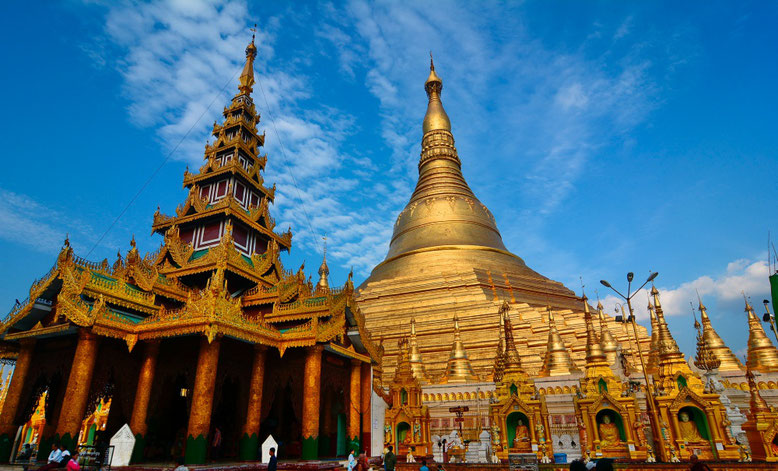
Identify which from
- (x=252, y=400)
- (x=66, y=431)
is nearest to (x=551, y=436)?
(x=252, y=400)

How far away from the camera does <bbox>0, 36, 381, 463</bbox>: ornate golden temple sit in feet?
42.5

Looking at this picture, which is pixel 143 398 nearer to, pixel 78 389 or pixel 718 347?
pixel 78 389

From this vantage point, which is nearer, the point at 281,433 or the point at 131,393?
the point at 131,393

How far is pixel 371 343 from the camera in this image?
61.1ft

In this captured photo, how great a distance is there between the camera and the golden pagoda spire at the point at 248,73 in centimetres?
2433

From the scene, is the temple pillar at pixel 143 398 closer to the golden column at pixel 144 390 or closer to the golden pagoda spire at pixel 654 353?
the golden column at pixel 144 390

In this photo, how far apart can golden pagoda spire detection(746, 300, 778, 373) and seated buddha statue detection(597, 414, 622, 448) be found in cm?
1076

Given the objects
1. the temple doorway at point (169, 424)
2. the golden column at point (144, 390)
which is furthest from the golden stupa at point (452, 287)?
the golden column at point (144, 390)

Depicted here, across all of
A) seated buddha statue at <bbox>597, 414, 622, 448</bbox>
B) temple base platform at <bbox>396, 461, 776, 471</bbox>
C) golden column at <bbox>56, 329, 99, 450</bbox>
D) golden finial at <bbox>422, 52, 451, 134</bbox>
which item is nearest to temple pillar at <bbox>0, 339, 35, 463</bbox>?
golden column at <bbox>56, 329, 99, 450</bbox>

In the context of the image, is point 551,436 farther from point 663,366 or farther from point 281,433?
point 281,433

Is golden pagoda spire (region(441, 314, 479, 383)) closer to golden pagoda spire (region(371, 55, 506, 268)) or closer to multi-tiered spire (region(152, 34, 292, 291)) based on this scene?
multi-tiered spire (region(152, 34, 292, 291))

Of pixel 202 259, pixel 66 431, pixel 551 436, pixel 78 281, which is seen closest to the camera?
pixel 66 431

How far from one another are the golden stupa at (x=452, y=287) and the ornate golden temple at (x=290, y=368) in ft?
0.76

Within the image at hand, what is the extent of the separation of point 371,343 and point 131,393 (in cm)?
832
